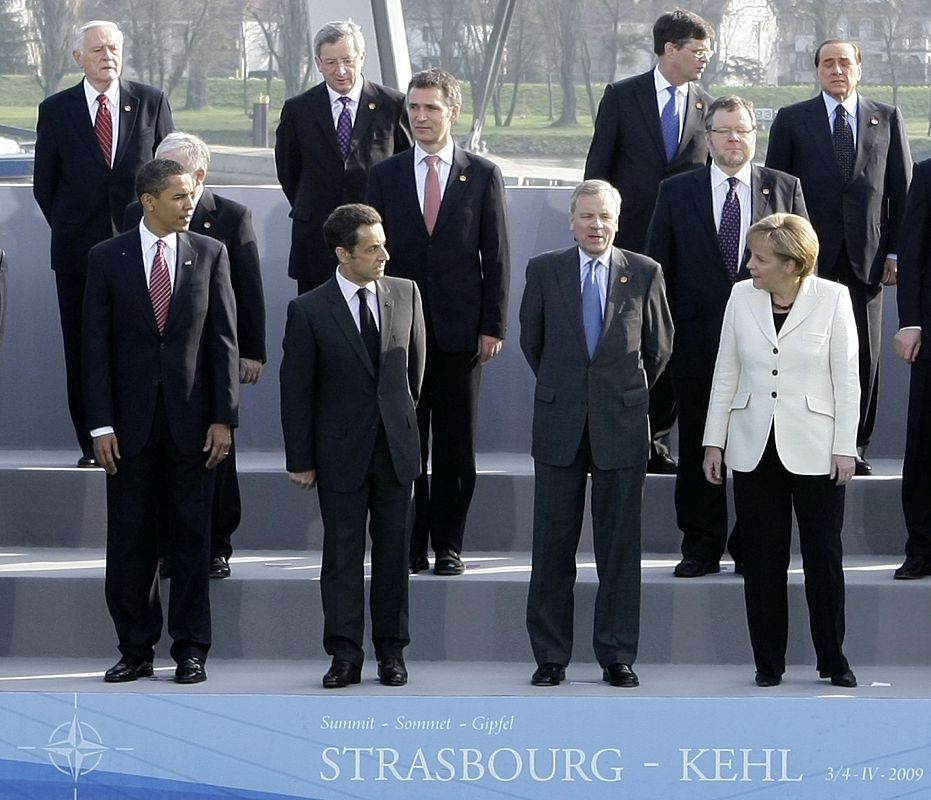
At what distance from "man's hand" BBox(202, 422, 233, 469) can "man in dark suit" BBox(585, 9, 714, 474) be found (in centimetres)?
156

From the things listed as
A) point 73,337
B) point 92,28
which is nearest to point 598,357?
point 73,337

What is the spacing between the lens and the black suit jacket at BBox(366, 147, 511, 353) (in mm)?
5090

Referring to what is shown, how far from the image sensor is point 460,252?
5098 mm

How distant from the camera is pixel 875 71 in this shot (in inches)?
287

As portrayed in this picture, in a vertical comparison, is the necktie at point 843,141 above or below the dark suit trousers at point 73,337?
above

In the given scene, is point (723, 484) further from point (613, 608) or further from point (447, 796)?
point (447, 796)

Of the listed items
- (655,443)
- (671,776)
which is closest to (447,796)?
(671,776)

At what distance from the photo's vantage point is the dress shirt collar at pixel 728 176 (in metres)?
5.04

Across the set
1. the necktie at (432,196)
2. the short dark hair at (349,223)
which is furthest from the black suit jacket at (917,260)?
the short dark hair at (349,223)

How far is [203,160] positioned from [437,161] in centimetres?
74

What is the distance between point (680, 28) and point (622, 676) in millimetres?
2128

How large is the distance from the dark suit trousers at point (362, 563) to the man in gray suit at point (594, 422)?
38cm

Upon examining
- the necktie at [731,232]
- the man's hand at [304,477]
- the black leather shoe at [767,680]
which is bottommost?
the black leather shoe at [767,680]

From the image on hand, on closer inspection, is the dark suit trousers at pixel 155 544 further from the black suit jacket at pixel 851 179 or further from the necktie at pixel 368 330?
the black suit jacket at pixel 851 179
